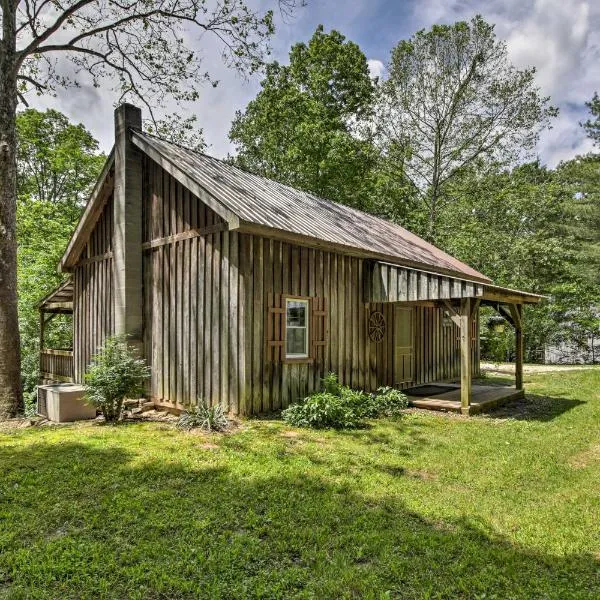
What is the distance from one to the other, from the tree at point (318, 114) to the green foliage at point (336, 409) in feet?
58.1

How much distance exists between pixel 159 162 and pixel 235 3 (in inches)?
207

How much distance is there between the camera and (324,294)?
963 cm

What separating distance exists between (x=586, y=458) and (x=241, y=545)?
5.24m

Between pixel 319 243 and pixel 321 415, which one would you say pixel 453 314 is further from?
pixel 321 415

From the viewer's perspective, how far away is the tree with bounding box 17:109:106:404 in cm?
1658

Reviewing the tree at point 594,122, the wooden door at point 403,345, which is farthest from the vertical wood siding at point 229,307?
the tree at point 594,122

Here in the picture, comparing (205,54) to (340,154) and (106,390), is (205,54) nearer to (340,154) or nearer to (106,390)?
(106,390)

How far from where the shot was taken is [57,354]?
44.2 ft

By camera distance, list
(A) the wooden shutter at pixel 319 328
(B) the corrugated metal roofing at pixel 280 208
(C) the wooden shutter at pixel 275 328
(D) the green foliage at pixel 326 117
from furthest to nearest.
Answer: (D) the green foliage at pixel 326 117 → (A) the wooden shutter at pixel 319 328 → (B) the corrugated metal roofing at pixel 280 208 → (C) the wooden shutter at pixel 275 328

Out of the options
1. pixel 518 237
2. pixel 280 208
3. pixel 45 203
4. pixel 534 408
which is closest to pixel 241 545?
pixel 280 208

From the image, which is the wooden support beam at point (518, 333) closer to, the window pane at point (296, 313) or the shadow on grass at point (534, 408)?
the shadow on grass at point (534, 408)

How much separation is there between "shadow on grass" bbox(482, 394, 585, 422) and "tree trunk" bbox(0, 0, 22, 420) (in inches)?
367

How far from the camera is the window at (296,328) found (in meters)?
8.95

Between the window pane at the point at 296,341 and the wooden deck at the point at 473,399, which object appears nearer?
the window pane at the point at 296,341
